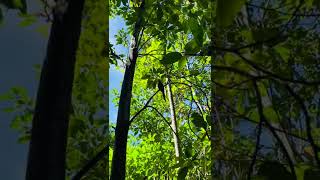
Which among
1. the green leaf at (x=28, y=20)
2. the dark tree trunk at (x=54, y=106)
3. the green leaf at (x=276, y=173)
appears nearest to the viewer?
the green leaf at (x=276, y=173)

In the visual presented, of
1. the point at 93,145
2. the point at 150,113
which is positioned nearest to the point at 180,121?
the point at 150,113

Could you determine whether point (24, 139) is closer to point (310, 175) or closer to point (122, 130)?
point (310, 175)

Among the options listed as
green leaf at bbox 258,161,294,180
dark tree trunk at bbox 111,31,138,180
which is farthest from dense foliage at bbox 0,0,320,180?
dark tree trunk at bbox 111,31,138,180

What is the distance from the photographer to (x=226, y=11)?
32cm

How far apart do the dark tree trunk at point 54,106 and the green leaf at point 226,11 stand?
48 centimetres

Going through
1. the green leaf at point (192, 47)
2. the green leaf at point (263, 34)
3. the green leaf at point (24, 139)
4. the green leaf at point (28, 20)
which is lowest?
the green leaf at point (24, 139)

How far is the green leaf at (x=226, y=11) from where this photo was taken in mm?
319

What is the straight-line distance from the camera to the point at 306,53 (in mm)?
873

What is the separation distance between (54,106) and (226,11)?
49 centimetres

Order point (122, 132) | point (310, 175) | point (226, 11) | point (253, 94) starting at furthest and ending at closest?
point (122, 132) → point (253, 94) → point (310, 175) → point (226, 11)

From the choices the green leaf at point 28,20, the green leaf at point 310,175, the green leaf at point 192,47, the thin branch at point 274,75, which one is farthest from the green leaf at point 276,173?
the green leaf at point 28,20

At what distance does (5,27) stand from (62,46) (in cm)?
23

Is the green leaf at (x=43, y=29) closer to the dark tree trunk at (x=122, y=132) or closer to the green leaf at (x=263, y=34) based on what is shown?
the green leaf at (x=263, y=34)

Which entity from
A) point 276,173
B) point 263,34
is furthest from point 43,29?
point 276,173
